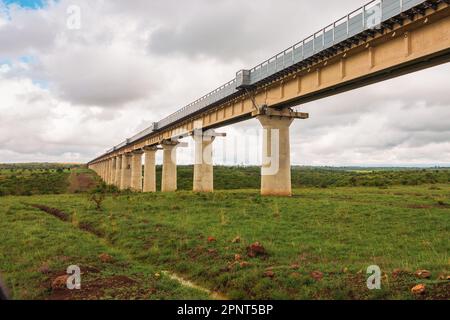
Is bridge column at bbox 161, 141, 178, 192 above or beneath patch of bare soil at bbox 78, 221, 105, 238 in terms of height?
above

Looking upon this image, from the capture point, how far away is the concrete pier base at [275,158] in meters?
29.9

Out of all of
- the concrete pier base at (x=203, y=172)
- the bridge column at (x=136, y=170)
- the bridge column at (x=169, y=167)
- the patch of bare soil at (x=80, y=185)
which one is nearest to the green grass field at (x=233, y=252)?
the concrete pier base at (x=203, y=172)

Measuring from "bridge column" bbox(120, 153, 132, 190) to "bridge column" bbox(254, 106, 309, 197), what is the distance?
171 ft

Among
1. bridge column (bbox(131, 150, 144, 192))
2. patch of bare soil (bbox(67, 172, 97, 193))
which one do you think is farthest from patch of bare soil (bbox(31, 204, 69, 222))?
bridge column (bbox(131, 150, 144, 192))

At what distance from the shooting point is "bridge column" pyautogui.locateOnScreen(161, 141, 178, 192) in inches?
2030

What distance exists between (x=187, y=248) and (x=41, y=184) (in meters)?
72.3

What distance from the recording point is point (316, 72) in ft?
80.1

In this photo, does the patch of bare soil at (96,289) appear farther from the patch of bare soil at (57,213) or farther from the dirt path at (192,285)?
the patch of bare soil at (57,213)

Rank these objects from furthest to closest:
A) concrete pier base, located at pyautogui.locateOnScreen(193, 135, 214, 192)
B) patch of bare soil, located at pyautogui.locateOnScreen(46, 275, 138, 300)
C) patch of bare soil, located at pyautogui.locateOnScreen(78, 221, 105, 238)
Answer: concrete pier base, located at pyautogui.locateOnScreen(193, 135, 214, 192) → patch of bare soil, located at pyautogui.locateOnScreen(78, 221, 105, 238) → patch of bare soil, located at pyautogui.locateOnScreen(46, 275, 138, 300)

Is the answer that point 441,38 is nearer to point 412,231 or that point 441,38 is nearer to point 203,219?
point 412,231

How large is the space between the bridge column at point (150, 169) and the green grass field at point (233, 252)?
40.3 meters

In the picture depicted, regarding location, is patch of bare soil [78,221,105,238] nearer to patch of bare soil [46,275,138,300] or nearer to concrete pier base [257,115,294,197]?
patch of bare soil [46,275,138,300]
